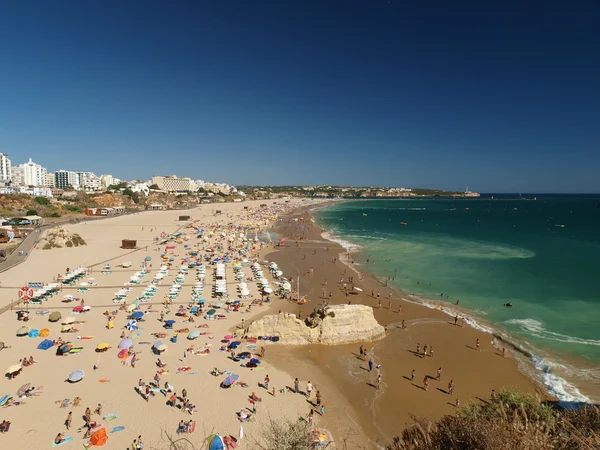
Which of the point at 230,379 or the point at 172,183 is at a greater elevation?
the point at 172,183

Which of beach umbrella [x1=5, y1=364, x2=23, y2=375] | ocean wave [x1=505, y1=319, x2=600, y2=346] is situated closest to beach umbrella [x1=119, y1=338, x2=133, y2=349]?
beach umbrella [x1=5, y1=364, x2=23, y2=375]

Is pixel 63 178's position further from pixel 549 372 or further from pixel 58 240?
pixel 549 372

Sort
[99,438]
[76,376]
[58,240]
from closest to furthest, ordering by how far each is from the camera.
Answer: [99,438] → [76,376] → [58,240]

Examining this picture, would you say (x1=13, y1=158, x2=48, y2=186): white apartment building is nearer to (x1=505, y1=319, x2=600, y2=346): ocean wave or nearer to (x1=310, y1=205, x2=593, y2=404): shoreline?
(x1=310, y1=205, x2=593, y2=404): shoreline

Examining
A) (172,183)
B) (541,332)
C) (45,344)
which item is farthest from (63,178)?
(541,332)

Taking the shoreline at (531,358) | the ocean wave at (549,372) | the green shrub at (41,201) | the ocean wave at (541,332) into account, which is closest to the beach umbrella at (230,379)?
the shoreline at (531,358)

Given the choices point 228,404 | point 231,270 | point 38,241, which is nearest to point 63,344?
point 228,404

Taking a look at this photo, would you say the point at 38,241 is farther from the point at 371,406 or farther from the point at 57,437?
the point at 371,406

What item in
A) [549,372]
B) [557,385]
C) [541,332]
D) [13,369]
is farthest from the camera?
[541,332]
